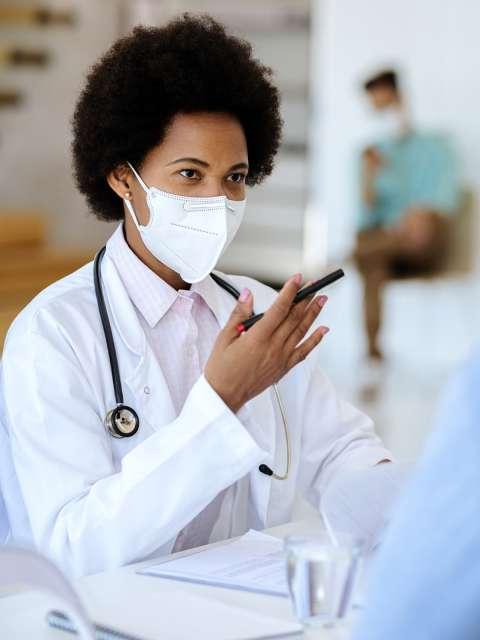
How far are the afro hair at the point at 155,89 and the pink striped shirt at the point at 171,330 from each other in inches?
5.4

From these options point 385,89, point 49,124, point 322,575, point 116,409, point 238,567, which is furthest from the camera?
point 49,124

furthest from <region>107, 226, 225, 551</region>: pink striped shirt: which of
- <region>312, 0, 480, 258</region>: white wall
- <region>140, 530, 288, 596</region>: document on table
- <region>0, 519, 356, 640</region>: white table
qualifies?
<region>312, 0, 480, 258</region>: white wall

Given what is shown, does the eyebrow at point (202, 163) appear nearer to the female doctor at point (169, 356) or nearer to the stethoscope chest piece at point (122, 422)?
the female doctor at point (169, 356)

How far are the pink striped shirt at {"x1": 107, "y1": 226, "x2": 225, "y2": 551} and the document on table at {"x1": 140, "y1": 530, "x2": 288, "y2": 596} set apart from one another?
8.5 inches

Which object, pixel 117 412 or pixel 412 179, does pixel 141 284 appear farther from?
pixel 412 179

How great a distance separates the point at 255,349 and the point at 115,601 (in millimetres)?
342

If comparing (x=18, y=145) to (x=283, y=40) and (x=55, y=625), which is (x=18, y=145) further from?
(x=55, y=625)

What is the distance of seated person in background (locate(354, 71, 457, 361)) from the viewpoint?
6652 mm

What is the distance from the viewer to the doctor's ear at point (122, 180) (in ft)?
5.84

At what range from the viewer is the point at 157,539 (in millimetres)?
1438

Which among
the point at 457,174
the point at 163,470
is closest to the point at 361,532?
the point at 163,470

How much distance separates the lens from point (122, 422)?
5.12 ft

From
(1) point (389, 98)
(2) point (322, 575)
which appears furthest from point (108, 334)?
(1) point (389, 98)

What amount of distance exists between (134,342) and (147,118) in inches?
A: 13.1
